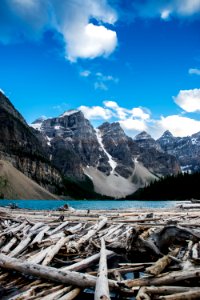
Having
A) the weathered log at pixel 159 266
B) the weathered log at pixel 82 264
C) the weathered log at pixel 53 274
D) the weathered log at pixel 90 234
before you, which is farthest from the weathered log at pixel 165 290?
the weathered log at pixel 90 234

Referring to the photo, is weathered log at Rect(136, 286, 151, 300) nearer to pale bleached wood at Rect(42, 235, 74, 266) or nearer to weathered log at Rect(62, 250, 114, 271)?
weathered log at Rect(62, 250, 114, 271)

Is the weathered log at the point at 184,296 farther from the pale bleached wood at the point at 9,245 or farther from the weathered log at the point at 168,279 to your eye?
the pale bleached wood at the point at 9,245

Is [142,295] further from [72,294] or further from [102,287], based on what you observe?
[72,294]

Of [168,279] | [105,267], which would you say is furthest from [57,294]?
[168,279]

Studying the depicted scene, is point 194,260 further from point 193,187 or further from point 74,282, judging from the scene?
point 193,187

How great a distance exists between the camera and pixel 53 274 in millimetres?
9586

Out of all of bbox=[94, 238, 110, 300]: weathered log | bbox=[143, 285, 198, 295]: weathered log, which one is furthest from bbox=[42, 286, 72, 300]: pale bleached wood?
bbox=[143, 285, 198, 295]: weathered log

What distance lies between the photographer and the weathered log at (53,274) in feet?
29.5

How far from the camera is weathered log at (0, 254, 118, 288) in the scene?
29.5 ft

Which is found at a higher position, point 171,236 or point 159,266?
point 171,236

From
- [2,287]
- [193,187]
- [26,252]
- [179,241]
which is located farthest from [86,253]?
[193,187]

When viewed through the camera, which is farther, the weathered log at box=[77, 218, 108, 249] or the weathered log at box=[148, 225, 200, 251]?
the weathered log at box=[77, 218, 108, 249]

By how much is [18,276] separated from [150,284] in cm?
434

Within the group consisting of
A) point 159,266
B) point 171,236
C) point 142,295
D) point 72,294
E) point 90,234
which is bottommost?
point 72,294
